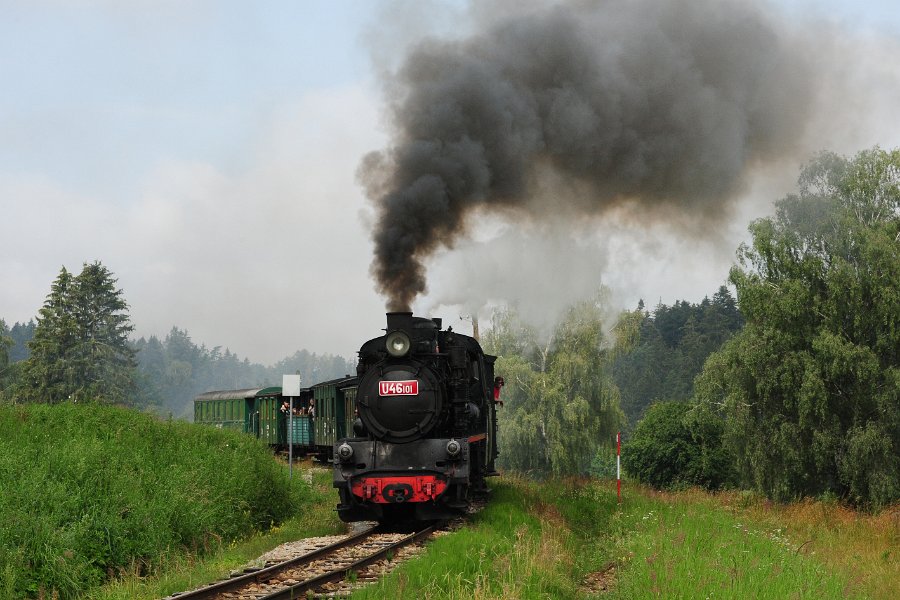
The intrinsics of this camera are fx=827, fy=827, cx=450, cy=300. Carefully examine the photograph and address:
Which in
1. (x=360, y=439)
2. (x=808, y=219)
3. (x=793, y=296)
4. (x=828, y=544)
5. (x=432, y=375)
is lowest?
(x=828, y=544)

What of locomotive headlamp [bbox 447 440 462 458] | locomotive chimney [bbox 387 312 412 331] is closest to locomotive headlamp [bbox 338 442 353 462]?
locomotive headlamp [bbox 447 440 462 458]

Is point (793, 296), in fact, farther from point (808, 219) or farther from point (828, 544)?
point (828, 544)

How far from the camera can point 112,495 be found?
10570 millimetres

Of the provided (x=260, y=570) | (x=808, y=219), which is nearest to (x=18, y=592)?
(x=260, y=570)

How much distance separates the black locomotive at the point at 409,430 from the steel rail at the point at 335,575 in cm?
103

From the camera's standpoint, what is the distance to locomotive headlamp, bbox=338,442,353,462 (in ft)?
39.5

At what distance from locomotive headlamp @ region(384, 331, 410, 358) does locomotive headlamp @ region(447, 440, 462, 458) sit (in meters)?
1.58

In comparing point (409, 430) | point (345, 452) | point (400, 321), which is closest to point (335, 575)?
point (345, 452)

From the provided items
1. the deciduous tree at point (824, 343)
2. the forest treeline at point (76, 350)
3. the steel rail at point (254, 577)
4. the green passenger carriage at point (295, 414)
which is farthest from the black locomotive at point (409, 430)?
the forest treeline at point (76, 350)

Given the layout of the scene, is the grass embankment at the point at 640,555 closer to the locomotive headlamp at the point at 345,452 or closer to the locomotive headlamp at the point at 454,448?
the locomotive headlamp at the point at 454,448

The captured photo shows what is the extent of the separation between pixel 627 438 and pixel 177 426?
41.5 meters

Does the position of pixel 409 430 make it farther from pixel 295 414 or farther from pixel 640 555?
pixel 295 414

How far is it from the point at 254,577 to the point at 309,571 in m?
0.85

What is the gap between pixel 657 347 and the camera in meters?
90.2
